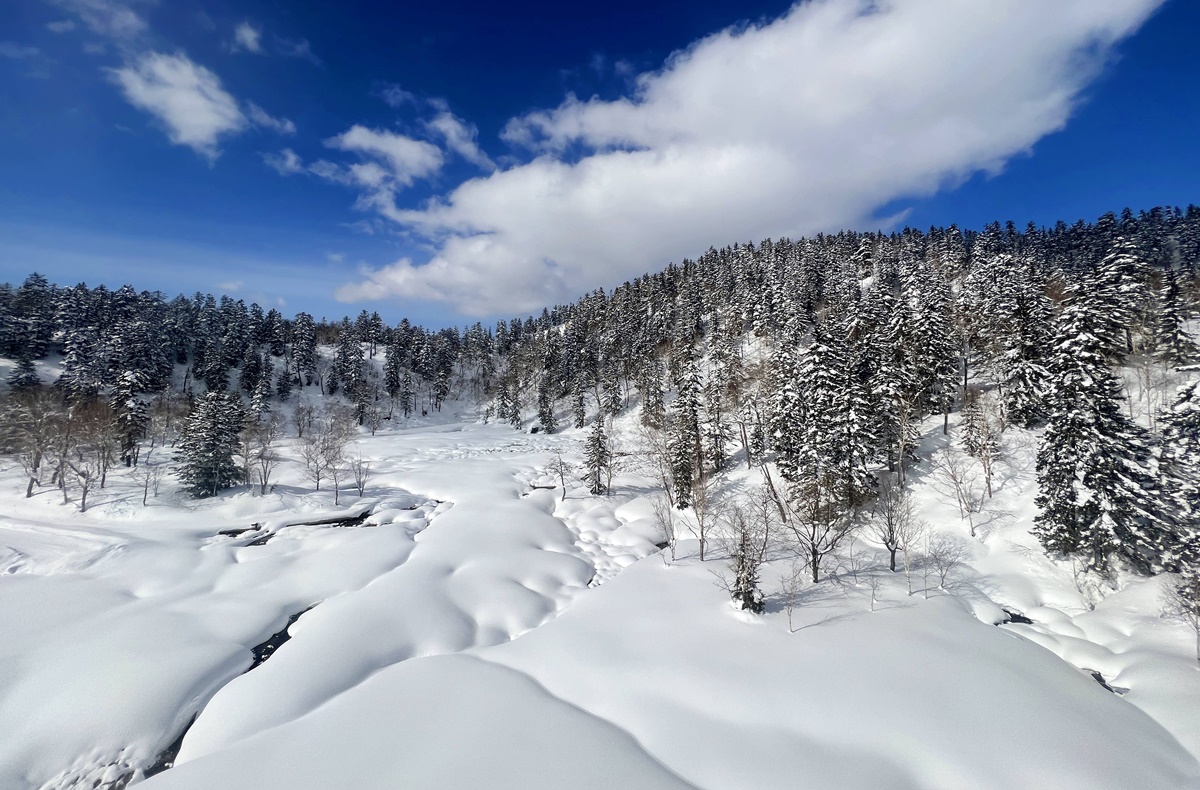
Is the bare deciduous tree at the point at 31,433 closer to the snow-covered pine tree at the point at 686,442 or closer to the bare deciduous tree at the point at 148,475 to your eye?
the bare deciduous tree at the point at 148,475

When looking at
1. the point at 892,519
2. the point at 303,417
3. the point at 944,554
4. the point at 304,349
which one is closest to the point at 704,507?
the point at 892,519

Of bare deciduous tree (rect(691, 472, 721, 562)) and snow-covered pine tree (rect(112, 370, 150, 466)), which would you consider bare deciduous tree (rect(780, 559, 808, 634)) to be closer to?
bare deciduous tree (rect(691, 472, 721, 562))

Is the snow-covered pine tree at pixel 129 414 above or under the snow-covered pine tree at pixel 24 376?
under

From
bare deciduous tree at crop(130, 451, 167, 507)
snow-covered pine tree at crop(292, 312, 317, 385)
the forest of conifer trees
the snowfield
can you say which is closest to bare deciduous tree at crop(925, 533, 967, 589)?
the snowfield

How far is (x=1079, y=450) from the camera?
2283 centimetres

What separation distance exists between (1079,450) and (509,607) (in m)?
31.1

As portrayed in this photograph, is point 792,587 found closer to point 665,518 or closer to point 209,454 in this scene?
point 665,518

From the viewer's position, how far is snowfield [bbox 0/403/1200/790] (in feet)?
40.2

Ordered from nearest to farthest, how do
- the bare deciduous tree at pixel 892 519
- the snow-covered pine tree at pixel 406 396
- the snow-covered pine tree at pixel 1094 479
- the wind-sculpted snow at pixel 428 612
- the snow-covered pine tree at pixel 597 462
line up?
the wind-sculpted snow at pixel 428 612 → the snow-covered pine tree at pixel 1094 479 → the bare deciduous tree at pixel 892 519 → the snow-covered pine tree at pixel 597 462 → the snow-covered pine tree at pixel 406 396

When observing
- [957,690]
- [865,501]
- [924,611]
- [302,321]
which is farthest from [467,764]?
[302,321]

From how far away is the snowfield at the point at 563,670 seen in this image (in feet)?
40.2

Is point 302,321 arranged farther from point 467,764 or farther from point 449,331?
point 467,764

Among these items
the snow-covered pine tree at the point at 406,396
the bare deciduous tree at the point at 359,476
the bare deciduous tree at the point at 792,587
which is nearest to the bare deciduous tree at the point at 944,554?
the bare deciduous tree at the point at 792,587

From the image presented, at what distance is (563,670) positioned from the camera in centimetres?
1659
